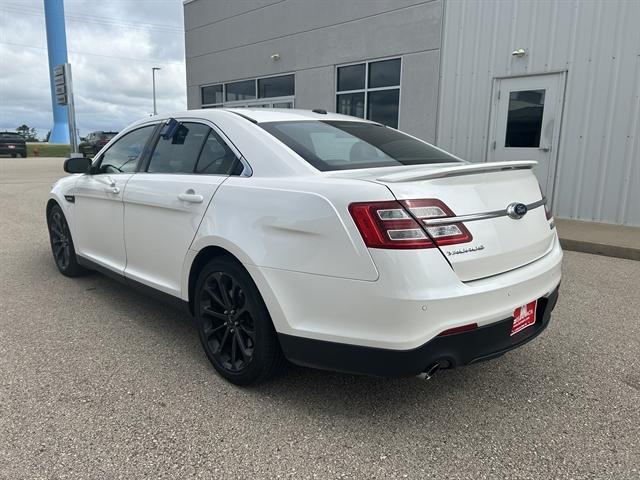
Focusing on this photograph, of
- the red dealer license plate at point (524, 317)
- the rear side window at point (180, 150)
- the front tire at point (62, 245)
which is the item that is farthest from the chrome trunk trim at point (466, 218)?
the front tire at point (62, 245)

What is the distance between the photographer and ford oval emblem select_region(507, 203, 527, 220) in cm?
252

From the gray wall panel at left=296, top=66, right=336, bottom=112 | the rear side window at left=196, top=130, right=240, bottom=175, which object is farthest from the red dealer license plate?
the gray wall panel at left=296, top=66, right=336, bottom=112

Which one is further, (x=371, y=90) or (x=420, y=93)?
(x=371, y=90)

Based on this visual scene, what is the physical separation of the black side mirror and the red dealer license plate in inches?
155

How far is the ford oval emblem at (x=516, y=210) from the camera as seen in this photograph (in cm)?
252

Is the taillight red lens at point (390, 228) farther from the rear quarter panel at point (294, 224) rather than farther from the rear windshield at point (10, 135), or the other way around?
the rear windshield at point (10, 135)

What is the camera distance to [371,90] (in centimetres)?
1110

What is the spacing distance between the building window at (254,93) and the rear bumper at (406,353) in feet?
33.4

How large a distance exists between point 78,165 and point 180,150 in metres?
1.71

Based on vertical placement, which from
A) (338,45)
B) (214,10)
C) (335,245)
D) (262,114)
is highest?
(214,10)

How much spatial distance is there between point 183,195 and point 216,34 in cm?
1338

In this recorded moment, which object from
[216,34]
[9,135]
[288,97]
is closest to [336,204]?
[288,97]

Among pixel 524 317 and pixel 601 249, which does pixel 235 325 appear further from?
pixel 601 249

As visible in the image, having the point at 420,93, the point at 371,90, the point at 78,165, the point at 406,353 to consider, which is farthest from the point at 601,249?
the point at 371,90
